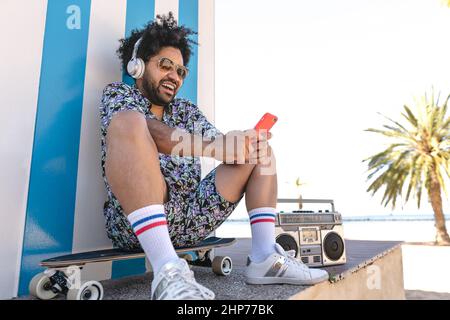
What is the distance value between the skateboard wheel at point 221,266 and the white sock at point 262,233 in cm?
24

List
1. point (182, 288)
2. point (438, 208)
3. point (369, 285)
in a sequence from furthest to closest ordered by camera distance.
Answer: point (438, 208)
point (369, 285)
point (182, 288)

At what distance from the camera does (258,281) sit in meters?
0.92

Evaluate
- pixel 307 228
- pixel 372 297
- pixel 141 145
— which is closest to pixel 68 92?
pixel 141 145

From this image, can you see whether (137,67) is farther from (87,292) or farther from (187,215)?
(87,292)

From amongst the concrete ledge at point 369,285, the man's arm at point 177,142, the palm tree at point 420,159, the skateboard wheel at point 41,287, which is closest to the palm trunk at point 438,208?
the palm tree at point 420,159

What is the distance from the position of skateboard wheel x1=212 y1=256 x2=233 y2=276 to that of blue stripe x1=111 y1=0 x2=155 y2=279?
0.35 metres

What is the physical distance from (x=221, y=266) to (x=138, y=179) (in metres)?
0.58

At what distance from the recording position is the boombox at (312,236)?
1.35m

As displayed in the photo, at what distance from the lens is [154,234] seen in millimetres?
713

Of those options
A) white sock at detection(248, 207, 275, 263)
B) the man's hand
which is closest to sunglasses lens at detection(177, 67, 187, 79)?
the man's hand

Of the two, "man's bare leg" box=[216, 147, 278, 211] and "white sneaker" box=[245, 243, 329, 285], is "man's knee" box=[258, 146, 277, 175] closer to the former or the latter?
"man's bare leg" box=[216, 147, 278, 211]

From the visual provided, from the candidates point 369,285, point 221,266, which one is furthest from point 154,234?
point 369,285

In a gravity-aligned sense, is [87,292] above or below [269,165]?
below

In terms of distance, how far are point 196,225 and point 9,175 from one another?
22.7 inches
